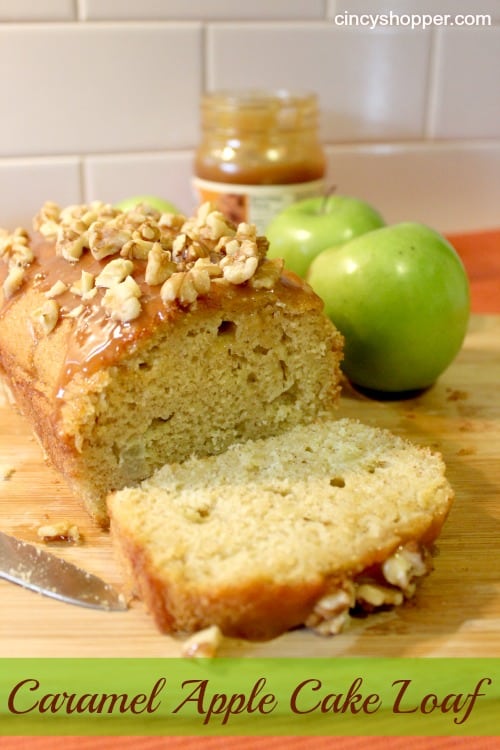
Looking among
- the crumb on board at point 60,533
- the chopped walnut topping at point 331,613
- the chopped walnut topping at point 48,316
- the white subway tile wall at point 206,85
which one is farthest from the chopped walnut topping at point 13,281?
the white subway tile wall at point 206,85

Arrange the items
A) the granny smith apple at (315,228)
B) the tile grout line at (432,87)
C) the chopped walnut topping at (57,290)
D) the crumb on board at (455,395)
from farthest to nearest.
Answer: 1. the tile grout line at (432,87)
2. the granny smith apple at (315,228)
3. the crumb on board at (455,395)
4. the chopped walnut topping at (57,290)

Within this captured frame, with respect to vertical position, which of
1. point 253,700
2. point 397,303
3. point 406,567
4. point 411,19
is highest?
point 411,19

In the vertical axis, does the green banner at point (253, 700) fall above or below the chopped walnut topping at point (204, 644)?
below

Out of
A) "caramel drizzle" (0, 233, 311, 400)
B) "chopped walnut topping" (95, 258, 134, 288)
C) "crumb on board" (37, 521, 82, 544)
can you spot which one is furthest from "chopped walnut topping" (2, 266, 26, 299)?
"crumb on board" (37, 521, 82, 544)

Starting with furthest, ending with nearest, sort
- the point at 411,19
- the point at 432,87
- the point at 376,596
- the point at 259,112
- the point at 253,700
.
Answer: the point at 432,87 → the point at 411,19 → the point at 259,112 → the point at 376,596 → the point at 253,700

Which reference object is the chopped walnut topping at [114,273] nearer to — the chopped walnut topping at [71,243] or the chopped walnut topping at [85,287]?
the chopped walnut topping at [85,287]

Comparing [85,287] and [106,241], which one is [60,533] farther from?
[106,241]

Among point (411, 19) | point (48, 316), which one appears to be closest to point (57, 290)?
point (48, 316)
